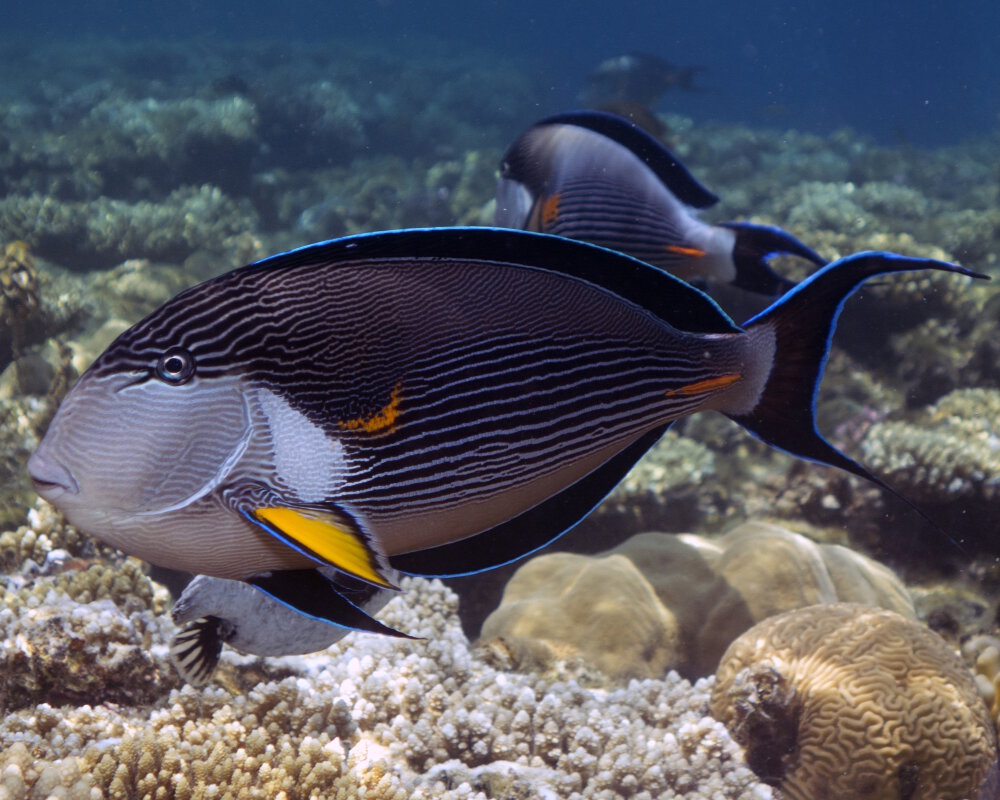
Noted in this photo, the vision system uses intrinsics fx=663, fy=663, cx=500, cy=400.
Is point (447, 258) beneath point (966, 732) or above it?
above

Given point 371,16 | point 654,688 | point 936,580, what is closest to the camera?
point 654,688

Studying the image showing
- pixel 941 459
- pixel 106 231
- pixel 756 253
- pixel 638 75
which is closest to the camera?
pixel 756 253

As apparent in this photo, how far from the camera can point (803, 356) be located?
1149mm

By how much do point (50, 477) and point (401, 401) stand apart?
0.48 metres

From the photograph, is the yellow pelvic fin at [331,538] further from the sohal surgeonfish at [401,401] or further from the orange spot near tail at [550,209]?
the orange spot near tail at [550,209]

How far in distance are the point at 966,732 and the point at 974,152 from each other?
94.5ft

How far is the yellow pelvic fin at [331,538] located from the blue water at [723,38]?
26859 millimetres

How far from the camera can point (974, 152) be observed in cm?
2442

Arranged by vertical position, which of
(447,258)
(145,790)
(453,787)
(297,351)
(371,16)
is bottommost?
(453,787)

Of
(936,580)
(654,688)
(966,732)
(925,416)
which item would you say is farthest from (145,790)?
(925,416)

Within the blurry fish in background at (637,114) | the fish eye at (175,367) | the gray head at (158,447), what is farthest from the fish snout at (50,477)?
the blurry fish in background at (637,114)

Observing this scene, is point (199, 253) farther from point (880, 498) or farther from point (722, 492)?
point (880, 498)

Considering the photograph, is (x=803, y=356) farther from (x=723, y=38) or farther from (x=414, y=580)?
(x=723, y=38)

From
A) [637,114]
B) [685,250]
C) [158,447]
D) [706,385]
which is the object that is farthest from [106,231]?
[706,385]
